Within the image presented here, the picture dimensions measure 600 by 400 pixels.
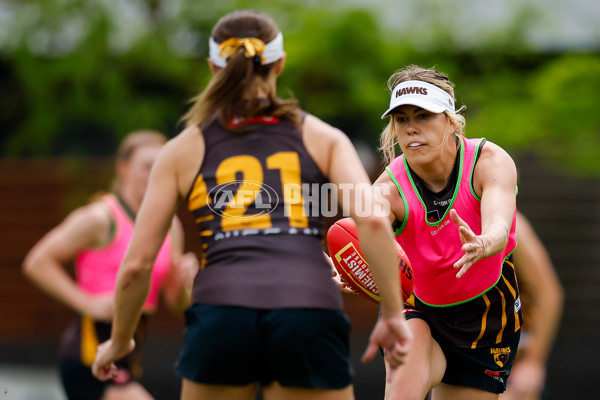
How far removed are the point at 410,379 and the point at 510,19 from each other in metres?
7.27

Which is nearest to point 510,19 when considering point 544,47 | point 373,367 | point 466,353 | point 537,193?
point 544,47

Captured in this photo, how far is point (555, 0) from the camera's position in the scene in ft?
34.1

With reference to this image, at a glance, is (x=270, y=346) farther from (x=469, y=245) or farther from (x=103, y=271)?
(x=103, y=271)

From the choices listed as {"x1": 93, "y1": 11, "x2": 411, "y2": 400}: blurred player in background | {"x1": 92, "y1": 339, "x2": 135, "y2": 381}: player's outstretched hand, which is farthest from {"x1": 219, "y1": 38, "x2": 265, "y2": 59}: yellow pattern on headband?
{"x1": 92, "y1": 339, "x2": 135, "y2": 381}: player's outstretched hand

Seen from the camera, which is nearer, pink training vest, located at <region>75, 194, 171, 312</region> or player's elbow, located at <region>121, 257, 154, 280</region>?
player's elbow, located at <region>121, 257, 154, 280</region>

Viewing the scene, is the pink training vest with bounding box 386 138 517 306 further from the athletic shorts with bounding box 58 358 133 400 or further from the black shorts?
the athletic shorts with bounding box 58 358 133 400

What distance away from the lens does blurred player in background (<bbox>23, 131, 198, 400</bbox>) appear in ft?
17.5

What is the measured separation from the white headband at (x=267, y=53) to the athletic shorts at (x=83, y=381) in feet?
8.64

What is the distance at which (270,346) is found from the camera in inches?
118

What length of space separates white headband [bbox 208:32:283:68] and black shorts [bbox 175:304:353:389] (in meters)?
0.92

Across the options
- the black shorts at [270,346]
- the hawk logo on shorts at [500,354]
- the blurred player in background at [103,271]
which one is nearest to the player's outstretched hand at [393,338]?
the black shorts at [270,346]

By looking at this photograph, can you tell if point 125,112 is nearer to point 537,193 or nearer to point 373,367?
point 373,367

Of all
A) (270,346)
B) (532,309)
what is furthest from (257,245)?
(532,309)

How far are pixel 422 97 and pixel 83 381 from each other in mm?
2877
